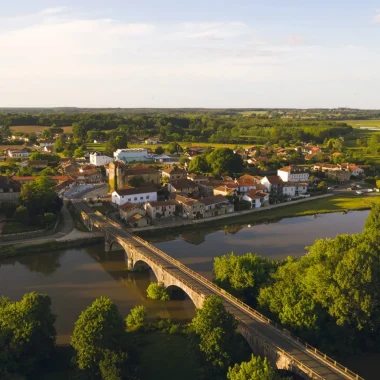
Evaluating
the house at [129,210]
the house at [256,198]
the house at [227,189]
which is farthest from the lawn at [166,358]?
the house at [227,189]

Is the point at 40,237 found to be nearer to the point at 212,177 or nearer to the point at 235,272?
the point at 235,272

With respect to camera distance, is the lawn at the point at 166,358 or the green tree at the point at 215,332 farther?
the lawn at the point at 166,358

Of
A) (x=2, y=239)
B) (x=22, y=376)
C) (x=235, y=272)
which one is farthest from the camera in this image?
(x=2, y=239)

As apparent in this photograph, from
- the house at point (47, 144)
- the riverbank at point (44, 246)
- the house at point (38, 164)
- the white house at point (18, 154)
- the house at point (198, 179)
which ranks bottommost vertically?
the riverbank at point (44, 246)

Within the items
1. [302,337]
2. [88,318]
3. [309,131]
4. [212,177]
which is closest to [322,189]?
[212,177]

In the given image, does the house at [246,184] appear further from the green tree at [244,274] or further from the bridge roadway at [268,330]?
the green tree at [244,274]

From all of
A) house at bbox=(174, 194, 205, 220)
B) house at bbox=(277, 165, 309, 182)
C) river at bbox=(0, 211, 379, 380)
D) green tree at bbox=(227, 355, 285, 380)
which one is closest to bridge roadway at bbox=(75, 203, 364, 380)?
river at bbox=(0, 211, 379, 380)

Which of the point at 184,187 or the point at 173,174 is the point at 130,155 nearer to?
the point at 173,174

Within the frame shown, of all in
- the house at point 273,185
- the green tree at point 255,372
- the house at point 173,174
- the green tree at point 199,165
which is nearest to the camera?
the green tree at point 255,372
